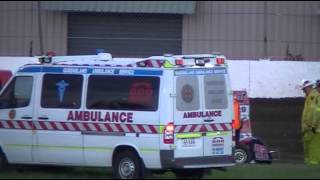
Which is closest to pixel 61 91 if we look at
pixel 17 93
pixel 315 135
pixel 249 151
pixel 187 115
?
pixel 17 93

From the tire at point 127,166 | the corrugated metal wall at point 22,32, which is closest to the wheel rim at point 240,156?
the tire at point 127,166

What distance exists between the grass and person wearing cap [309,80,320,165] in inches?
51.2

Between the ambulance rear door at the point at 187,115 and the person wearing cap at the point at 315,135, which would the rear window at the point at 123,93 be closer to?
the ambulance rear door at the point at 187,115

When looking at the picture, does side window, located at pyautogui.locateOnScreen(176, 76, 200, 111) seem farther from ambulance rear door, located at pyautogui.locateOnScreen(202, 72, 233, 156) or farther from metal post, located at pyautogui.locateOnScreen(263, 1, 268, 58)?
metal post, located at pyautogui.locateOnScreen(263, 1, 268, 58)

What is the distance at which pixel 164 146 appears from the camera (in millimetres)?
14812

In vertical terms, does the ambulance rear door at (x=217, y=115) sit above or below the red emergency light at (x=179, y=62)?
below

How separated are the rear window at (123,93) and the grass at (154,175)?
1273mm

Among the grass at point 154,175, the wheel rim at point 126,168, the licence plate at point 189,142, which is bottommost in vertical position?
the grass at point 154,175

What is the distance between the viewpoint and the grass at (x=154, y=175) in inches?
615

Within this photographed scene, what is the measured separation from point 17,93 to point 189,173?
10.7 ft

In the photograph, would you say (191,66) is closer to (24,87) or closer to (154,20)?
(24,87)

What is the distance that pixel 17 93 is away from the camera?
16.3 m

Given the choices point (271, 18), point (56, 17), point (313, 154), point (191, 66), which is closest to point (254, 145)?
point (313, 154)

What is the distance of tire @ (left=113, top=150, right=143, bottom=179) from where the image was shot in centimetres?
1509
